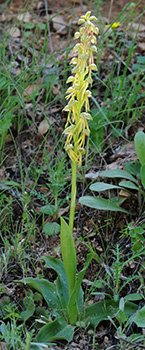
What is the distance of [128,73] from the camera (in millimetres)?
3514

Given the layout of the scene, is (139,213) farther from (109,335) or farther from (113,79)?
(113,79)

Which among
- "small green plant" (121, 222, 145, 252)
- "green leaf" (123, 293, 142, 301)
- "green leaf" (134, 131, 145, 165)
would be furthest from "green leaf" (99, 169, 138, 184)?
"green leaf" (123, 293, 142, 301)

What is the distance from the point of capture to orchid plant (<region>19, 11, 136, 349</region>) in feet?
5.90

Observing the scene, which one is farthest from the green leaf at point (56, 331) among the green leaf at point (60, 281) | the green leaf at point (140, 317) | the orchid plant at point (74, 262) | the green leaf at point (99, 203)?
the green leaf at point (99, 203)

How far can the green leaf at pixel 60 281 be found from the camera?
2.07m

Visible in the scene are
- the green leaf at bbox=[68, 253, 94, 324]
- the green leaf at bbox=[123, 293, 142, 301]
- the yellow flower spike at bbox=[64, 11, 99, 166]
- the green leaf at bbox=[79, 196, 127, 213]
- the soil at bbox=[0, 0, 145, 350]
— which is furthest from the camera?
the green leaf at bbox=[79, 196, 127, 213]

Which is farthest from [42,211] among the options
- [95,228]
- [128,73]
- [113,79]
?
[128,73]

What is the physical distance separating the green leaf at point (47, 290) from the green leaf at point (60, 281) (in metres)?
0.04

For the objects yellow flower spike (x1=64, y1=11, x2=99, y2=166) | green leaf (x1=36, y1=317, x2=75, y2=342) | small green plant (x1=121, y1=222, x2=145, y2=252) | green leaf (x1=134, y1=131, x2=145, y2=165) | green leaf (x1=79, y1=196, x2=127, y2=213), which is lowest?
green leaf (x1=36, y1=317, x2=75, y2=342)

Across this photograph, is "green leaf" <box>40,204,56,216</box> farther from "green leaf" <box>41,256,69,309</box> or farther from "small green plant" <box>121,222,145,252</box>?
"small green plant" <box>121,222,145,252</box>

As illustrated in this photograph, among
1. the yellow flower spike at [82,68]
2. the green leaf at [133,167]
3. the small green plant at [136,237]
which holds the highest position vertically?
the yellow flower spike at [82,68]

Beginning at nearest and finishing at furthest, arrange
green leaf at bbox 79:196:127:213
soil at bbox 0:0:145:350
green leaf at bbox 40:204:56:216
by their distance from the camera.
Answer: soil at bbox 0:0:145:350
green leaf at bbox 79:196:127:213
green leaf at bbox 40:204:56:216

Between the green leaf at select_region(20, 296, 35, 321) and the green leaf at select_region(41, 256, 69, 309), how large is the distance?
16cm

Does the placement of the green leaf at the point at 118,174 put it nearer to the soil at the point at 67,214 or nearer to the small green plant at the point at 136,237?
the soil at the point at 67,214
